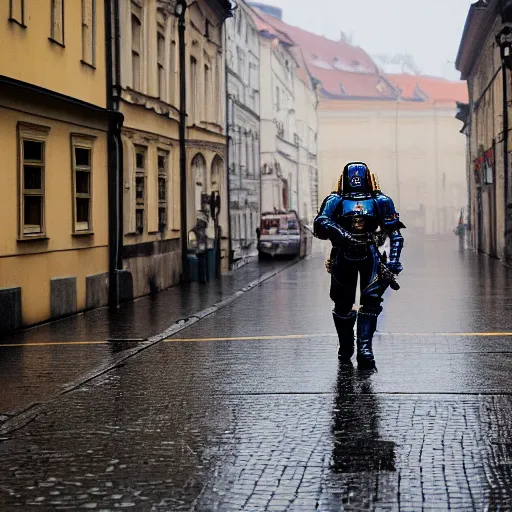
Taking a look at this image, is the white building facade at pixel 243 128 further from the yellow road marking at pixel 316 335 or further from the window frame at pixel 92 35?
the yellow road marking at pixel 316 335

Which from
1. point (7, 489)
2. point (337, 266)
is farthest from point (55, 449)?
point (337, 266)

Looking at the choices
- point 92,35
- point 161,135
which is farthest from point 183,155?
point 92,35

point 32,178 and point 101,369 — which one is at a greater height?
point 32,178

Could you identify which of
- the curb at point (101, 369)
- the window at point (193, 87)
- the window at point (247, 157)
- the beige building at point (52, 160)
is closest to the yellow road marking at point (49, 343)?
the curb at point (101, 369)

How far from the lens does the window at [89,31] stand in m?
20.2

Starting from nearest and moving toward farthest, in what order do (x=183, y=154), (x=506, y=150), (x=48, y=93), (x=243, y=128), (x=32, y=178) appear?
(x=48, y=93)
(x=32, y=178)
(x=183, y=154)
(x=506, y=150)
(x=243, y=128)

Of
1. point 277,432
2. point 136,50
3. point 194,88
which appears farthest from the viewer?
point 194,88

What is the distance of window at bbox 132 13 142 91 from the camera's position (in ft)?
80.1

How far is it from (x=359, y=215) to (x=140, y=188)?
14273 millimetres

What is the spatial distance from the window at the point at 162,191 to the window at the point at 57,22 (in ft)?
25.0

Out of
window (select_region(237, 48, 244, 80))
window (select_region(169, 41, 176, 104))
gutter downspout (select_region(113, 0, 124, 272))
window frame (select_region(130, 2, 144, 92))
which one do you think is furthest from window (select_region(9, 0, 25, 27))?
window (select_region(237, 48, 244, 80))

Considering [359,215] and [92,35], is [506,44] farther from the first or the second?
[359,215]

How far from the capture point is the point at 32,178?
693 inches

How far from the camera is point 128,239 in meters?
23.1
